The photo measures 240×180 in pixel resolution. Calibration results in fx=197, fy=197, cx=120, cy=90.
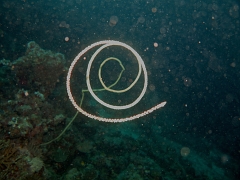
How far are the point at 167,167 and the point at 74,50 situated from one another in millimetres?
9976

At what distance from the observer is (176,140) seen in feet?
41.4

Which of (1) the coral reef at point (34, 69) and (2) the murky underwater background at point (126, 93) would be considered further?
(1) the coral reef at point (34, 69)

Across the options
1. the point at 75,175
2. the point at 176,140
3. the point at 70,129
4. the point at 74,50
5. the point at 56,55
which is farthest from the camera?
the point at 74,50

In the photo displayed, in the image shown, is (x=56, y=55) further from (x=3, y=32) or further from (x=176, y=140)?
(x=176, y=140)

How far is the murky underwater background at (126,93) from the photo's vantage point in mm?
5906

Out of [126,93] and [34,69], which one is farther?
[126,93]

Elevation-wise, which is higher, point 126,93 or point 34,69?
point 34,69

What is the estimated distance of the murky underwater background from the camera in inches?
233

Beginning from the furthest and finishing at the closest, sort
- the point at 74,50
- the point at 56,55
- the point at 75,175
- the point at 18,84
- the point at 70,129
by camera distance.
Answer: the point at 74,50 → the point at 56,55 → the point at 18,84 → the point at 70,129 → the point at 75,175

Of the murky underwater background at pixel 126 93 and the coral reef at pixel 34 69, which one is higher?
the coral reef at pixel 34 69

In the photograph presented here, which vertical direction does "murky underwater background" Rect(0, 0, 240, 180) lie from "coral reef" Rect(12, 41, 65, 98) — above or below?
below

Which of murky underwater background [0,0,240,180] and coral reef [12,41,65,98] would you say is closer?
murky underwater background [0,0,240,180]

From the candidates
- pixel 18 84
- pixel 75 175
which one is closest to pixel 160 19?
pixel 18 84

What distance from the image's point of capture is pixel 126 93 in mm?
13883
